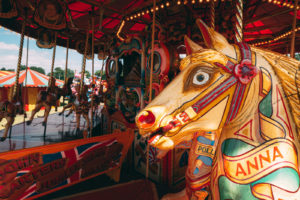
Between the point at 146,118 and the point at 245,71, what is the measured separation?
0.40 m

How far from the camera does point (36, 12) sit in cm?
253

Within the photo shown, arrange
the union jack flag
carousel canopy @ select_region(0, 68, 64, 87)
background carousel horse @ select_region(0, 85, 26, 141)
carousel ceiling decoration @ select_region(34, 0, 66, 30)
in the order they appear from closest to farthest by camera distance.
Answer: the union jack flag, carousel ceiling decoration @ select_region(34, 0, 66, 30), background carousel horse @ select_region(0, 85, 26, 141), carousel canopy @ select_region(0, 68, 64, 87)

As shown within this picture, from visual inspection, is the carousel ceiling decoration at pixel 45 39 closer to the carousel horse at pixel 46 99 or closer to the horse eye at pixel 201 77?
the carousel horse at pixel 46 99

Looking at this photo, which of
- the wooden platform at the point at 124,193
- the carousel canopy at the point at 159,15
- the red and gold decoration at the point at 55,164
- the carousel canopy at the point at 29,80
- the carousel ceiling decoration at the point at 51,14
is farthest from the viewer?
the carousel canopy at the point at 29,80

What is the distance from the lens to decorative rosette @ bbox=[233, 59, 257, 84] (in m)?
0.66

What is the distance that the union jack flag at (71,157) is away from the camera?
7.07 ft

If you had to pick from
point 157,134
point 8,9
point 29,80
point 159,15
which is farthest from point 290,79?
point 29,80

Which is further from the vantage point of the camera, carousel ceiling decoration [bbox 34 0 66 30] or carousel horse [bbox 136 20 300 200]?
carousel ceiling decoration [bbox 34 0 66 30]

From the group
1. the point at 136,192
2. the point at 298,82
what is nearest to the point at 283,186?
the point at 298,82

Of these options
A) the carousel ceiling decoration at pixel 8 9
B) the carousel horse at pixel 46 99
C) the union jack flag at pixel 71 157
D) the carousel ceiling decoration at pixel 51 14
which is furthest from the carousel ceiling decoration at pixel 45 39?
the union jack flag at pixel 71 157

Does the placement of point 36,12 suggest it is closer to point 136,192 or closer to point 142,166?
point 136,192

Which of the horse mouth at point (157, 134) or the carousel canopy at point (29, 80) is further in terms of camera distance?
the carousel canopy at point (29, 80)

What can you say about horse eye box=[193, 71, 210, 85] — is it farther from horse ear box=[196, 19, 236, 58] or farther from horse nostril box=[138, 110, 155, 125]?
horse nostril box=[138, 110, 155, 125]

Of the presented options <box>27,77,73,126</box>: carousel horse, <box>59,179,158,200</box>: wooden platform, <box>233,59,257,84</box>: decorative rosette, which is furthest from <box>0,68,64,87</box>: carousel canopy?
<box>233,59,257,84</box>: decorative rosette
